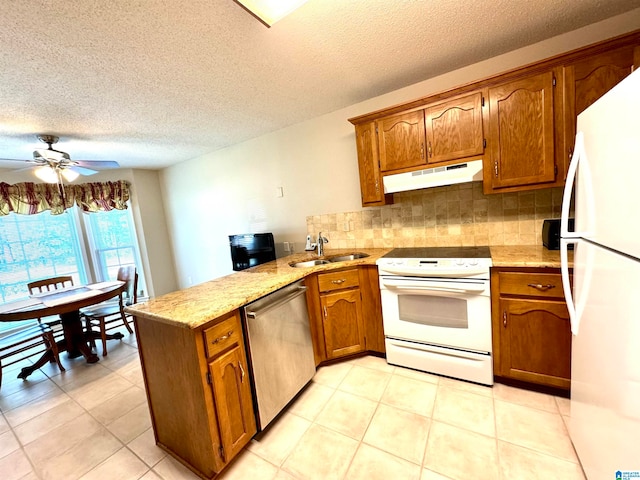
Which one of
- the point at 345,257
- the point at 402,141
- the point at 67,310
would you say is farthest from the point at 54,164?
the point at 402,141

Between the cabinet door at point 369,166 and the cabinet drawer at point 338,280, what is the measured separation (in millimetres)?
675

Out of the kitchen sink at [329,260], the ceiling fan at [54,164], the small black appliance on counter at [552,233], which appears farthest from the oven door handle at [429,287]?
the ceiling fan at [54,164]

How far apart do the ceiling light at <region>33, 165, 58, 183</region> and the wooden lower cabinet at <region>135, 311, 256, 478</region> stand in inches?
84.9

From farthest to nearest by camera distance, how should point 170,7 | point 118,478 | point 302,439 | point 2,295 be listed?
point 2,295, point 302,439, point 118,478, point 170,7

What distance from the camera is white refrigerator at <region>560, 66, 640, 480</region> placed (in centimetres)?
73

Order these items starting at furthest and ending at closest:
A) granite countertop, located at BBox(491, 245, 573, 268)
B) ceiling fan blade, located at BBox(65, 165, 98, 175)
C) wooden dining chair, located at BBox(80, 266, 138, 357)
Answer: wooden dining chair, located at BBox(80, 266, 138, 357), ceiling fan blade, located at BBox(65, 165, 98, 175), granite countertop, located at BBox(491, 245, 573, 268)

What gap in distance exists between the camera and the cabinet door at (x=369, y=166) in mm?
2189

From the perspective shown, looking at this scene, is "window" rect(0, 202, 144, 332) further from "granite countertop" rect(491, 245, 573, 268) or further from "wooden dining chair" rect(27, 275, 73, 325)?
"granite countertop" rect(491, 245, 573, 268)

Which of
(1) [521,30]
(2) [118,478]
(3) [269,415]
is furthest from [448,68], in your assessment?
(2) [118,478]

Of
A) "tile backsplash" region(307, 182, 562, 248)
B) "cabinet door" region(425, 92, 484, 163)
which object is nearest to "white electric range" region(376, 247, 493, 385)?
"tile backsplash" region(307, 182, 562, 248)

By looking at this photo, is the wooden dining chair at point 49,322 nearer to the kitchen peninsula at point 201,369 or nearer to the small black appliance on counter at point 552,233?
the kitchen peninsula at point 201,369

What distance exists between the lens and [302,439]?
1.47 metres

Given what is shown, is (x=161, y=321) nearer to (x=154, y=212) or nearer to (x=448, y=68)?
(x=448, y=68)

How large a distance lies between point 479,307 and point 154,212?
15.9ft
